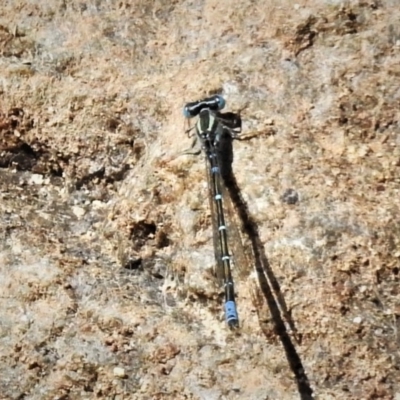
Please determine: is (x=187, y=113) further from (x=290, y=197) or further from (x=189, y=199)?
(x=290, y=197)

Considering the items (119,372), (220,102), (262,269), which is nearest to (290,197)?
(262,269)

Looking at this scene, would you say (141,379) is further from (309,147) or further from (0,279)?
(309,147)

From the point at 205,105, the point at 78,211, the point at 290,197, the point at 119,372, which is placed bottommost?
the point at 119,372

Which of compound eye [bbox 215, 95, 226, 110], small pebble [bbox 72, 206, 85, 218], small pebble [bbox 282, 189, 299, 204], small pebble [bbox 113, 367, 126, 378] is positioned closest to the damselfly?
compound eye [bbox 215, 95, 226, 110]

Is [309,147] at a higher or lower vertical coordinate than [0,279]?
higher

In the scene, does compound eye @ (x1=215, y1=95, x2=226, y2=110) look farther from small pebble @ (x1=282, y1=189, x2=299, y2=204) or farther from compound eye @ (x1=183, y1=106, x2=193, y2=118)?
small pebble @ (x1=282, y1=189, x2=299, y2=204)

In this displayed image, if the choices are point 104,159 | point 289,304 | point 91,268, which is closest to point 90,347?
point 91,268
